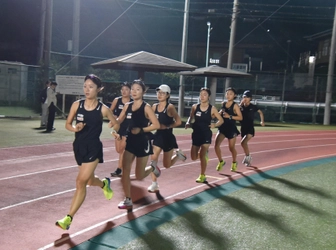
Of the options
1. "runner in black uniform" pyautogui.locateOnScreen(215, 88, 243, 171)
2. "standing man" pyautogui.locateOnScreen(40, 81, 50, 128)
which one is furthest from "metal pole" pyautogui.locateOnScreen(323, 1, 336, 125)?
"runner in black uniform" pyautogui.locateOnScreen(215, 88, 243, 171)

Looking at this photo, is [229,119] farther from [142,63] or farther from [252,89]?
[252,89]

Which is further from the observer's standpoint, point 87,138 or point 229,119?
point 229,119

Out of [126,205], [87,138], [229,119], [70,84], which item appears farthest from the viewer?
[70,84]

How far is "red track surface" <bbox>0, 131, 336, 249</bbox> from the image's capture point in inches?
197

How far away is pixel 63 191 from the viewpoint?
7055 millimetres

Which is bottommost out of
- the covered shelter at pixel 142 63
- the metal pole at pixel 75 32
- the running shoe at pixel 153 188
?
the running shoe at pixel 153 188

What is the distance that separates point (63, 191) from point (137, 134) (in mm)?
1962

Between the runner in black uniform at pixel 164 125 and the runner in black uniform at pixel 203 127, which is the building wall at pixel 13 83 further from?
the runner in black uniform at pixel 164 125

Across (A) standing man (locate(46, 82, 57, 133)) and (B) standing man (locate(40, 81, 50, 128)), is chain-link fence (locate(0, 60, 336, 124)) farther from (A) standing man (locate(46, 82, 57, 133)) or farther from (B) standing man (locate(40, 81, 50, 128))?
(A) standing man (locate(46, 82, 57, 133))

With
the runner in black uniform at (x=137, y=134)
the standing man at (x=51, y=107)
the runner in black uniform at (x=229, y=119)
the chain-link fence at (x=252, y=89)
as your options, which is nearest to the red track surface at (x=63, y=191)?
the runner in black uniform at (x=137, y=134)

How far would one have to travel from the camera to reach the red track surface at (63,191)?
5.01 m

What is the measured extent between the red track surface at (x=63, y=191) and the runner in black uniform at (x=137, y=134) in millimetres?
495

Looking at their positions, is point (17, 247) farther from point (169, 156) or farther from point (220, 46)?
point (220, 46)

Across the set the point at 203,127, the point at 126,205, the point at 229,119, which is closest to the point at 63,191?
the point at 126,205
